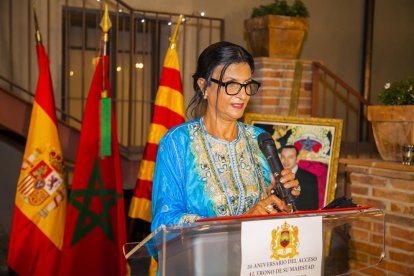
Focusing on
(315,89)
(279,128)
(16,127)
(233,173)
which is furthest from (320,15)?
(233,173)

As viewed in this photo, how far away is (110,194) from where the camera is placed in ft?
12.2

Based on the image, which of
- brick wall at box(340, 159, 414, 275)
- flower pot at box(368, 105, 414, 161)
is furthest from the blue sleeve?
flower pot at box(368, 105, 414, 161)

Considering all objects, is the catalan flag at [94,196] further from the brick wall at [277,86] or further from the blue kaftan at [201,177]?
the blue kaftan at [201,177]

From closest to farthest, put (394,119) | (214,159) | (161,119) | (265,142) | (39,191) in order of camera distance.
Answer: (265,142), (214,159), (394,119), (39,191), (161,119)

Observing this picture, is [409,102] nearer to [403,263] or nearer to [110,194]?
[403,263]

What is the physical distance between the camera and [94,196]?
366 cm

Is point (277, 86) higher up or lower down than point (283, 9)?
lower down

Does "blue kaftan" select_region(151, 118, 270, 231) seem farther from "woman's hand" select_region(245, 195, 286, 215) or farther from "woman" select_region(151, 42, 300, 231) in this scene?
"woman's hand" select_region(245, 195, 286, 215)

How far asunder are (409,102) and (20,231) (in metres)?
2.46

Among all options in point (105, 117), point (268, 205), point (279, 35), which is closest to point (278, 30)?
point (279, 35)

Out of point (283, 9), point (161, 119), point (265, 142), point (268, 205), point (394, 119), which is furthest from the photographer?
point (283, 9)

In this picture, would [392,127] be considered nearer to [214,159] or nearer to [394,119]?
[394,119]

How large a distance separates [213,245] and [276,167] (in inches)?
12.5

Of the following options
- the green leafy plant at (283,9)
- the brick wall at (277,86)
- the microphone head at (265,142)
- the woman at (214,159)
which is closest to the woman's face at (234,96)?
the woman at (214,159)
